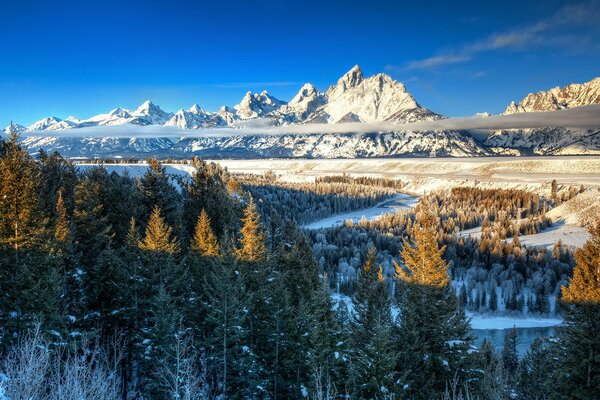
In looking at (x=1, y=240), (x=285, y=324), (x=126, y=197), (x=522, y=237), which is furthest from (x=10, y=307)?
(x=522, y=237)

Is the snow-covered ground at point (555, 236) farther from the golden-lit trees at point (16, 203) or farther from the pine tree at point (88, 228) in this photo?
the golden-lit trees at point (16, 203)

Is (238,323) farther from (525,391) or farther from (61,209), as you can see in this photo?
(525,391)

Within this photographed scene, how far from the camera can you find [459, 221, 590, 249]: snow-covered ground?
98.4m

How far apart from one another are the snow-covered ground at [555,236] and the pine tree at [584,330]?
91.4 meters

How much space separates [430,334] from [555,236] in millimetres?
107064

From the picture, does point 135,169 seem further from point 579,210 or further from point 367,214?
point 579,210

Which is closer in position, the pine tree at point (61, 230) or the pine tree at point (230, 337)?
the pine tree at point (230, 337)

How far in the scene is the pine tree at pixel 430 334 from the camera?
762 inches

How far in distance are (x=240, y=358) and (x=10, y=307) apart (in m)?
13.2

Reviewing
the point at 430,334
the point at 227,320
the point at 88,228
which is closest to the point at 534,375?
the point at 430,334

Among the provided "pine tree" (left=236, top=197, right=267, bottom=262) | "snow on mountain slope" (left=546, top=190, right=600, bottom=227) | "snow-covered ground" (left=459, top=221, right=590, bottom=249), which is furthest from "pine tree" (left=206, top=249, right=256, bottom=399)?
"snow on mountain slope" (left=546, top=190, right=600, bottom=227)

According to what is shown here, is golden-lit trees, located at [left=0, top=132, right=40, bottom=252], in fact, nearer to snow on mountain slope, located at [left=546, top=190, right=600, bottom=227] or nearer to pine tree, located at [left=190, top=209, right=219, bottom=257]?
pine tree, located at [left=190, top=209, right=219, bottom=257]

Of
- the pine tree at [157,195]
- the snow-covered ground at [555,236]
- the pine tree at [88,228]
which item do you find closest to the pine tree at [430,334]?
the pine tree at [88,228]

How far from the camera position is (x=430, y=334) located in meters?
20.0
